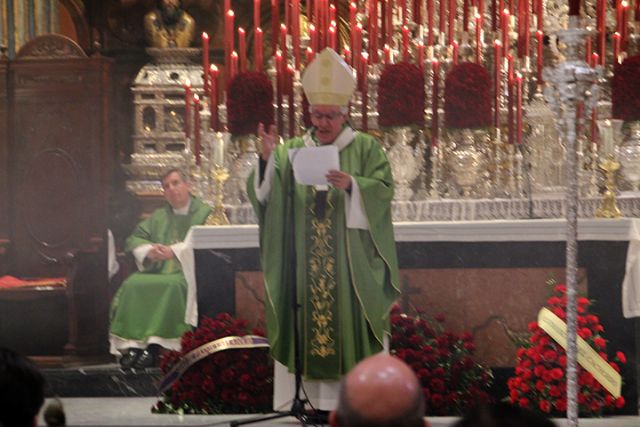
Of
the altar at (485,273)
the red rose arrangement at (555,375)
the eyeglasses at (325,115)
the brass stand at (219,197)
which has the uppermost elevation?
the eyeglasses at (325,115)

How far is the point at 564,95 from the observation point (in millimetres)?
6289

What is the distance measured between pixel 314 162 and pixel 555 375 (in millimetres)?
1842

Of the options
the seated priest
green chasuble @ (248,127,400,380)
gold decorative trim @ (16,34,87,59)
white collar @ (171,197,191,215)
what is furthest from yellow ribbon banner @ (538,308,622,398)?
gold decorative trim @ (16,34,87,59)

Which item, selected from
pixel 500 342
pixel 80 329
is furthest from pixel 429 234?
pixel 80 329

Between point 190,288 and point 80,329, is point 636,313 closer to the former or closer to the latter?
point 190,288

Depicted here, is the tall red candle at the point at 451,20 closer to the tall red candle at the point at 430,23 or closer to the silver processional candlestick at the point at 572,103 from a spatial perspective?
the tall red candle at the point at 430,23

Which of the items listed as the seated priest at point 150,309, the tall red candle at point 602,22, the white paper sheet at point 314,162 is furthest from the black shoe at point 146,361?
the tall red candle at point 602,22

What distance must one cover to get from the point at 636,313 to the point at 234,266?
7.61 ft

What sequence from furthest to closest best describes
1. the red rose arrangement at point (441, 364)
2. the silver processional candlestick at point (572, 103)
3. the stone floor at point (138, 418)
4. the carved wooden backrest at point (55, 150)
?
the carved wooden backrest at point (55, 150)
the red rose arrangement at point (441, 364)
the stone floor at point (138, 418)
the silver processional candlestick at point (572, 103)

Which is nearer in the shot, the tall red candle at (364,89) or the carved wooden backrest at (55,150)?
the tall red candle at (364,89)

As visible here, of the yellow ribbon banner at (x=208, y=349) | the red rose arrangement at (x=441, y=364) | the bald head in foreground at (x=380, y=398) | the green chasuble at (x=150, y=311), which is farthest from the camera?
the green chasuble at (x=150, y=311)

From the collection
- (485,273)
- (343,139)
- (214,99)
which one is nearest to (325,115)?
(343,139)

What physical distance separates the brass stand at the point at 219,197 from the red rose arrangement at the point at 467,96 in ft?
4.61

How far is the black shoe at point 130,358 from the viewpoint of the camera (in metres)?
10.5
